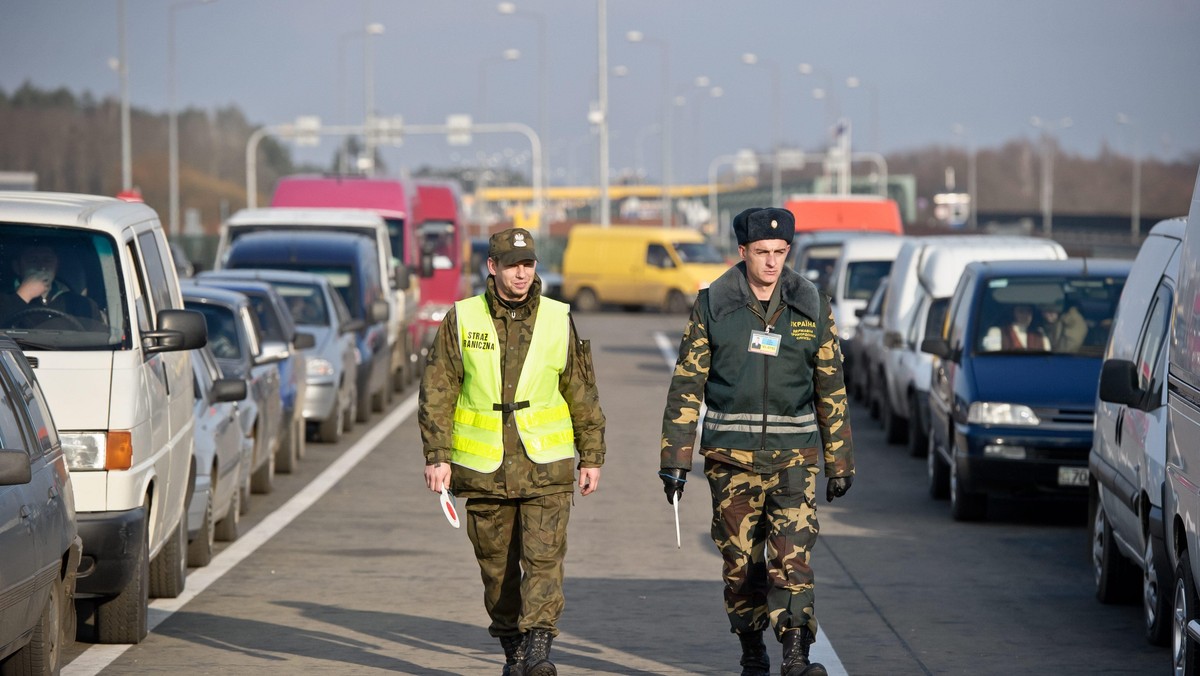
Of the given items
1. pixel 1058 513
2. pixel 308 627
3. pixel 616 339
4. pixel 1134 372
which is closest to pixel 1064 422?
pixel 1058 513

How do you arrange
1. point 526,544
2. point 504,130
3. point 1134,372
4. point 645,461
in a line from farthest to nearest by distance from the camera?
point 504,130 → point 645,461 → point 1134,372 → point 526,544

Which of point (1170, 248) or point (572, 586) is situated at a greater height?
point (1170, 248)

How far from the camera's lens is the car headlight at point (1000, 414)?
13328 mm

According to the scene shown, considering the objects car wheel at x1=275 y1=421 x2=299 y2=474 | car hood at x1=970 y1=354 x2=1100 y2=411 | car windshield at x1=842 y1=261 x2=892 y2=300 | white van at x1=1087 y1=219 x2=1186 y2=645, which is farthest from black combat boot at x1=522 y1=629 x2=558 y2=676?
car windshield at x1=842 y1=261 x2=892 y2=300

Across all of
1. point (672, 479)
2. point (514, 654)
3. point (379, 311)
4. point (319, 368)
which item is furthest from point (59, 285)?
point (379, 311)

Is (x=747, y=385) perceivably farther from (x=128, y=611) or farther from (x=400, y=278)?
(x=400, y=278)

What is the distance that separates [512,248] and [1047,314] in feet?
25.2

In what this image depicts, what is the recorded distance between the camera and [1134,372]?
912 cm

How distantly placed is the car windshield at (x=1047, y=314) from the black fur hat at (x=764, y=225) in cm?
687

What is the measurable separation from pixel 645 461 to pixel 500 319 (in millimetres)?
10151

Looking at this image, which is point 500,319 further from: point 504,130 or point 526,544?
point 504,130

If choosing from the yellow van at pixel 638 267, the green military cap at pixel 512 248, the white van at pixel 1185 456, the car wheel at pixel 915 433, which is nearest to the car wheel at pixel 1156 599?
the white van at pixel 1185 456

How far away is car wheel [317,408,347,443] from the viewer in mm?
18938

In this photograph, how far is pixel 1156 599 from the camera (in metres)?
8.79
